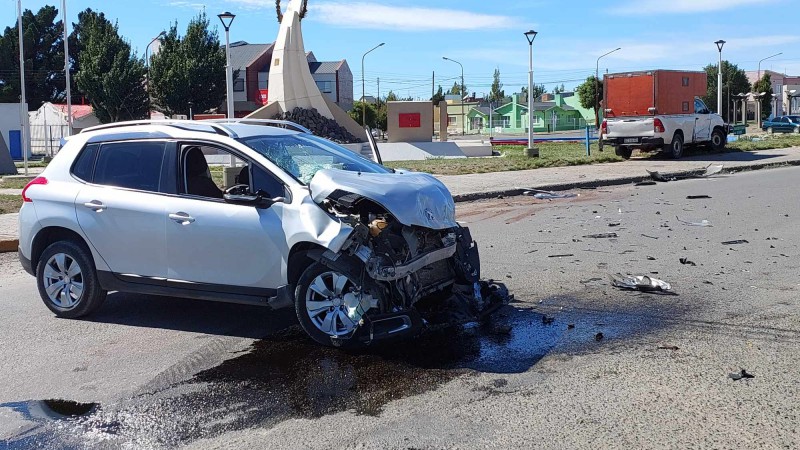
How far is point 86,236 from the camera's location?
699cm

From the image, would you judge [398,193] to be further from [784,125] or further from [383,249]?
[784,125]

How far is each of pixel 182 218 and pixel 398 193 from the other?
184 centimetres

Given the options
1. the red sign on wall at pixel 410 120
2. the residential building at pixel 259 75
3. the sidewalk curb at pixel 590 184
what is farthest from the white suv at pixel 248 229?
the residential building at pixel 259 75

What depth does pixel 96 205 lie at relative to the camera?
693 cm

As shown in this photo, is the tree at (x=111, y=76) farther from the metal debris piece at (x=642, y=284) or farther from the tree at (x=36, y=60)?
the metal debris piece at (x=642, y=284)

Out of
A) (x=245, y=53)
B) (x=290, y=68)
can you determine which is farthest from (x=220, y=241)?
(x=245, y=53)

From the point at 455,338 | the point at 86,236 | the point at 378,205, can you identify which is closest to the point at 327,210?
the point at 378,205

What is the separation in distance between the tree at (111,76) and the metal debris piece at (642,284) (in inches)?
2303

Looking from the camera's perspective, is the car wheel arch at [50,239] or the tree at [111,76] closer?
the car wheel arch at [50,239]

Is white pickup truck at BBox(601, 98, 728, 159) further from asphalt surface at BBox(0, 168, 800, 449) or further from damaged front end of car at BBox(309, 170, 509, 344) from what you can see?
damaged front end of car at BBox(309, 170, 509, 344)

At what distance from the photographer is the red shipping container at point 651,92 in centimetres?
2548

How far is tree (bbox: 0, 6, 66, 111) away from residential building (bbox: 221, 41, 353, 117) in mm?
15941

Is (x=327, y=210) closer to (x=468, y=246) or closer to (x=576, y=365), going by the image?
(x=468, y=246)

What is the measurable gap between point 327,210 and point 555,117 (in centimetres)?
10190
